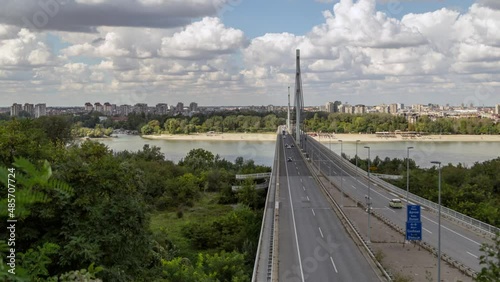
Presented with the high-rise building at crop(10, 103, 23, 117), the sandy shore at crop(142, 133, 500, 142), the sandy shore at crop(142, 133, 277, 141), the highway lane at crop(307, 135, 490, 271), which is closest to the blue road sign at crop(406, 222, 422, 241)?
the highway lane at crop(307, 135, 490, 271)

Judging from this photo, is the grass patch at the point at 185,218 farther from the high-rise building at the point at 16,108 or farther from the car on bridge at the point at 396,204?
the high-rise building at the point at 16,108

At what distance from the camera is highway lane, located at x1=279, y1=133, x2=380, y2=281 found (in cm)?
1778

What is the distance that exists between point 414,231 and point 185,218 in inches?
902

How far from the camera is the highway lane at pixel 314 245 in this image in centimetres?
1778

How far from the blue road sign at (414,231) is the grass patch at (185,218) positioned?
1283 cm

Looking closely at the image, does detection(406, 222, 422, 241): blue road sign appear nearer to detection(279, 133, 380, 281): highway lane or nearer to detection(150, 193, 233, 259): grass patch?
detection(279, 133, 380, 281): highway lane

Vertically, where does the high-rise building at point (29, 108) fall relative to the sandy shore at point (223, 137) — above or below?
above

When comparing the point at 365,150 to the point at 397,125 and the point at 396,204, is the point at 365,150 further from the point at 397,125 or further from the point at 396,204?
the point at 396,204

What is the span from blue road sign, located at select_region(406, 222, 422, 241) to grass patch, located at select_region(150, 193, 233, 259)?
12827 mm

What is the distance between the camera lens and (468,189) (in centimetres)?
3684

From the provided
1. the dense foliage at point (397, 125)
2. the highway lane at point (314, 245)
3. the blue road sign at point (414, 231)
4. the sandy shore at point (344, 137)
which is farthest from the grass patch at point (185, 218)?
the dense foliage at point (397, 125)

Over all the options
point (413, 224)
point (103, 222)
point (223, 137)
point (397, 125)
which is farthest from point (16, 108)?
point (103, 222)

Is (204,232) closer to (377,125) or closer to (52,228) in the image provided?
(52,228)

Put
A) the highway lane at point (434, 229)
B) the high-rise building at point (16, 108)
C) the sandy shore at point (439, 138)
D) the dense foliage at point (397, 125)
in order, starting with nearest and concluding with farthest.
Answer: the highway lane at point (434, 229)
the high-rise building at point (16, 108)
the sandy shore at point (439, 138)
the dense foliage at point (397, 125)
